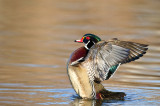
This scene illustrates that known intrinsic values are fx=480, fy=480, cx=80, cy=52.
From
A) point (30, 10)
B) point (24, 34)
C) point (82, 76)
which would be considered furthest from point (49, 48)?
point (30, 10)

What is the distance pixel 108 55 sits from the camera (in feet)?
25.0

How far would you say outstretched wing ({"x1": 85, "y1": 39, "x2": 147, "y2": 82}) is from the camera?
7578 millimetres

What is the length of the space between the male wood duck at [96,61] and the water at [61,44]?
0.83ft

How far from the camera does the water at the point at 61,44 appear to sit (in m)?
8.45

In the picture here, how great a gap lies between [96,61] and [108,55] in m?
0.24

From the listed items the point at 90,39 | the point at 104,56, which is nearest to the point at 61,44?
the point at 90,39

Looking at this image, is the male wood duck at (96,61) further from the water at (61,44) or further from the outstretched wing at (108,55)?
the water at (61,44)

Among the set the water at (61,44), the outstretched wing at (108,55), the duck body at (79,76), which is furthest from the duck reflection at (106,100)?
the outstretched wing at (108,55)

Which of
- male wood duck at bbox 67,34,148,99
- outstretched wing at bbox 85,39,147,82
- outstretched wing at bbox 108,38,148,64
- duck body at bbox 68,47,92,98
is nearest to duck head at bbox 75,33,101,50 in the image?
male wood duck at bbox 67,34,148,99

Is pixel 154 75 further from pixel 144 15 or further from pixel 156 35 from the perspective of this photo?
pixel 144 15

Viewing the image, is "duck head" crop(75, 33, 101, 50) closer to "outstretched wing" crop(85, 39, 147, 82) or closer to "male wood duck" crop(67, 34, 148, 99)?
"male wood duck" crop(67, 34, 148, 99)

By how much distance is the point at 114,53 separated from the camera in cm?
759

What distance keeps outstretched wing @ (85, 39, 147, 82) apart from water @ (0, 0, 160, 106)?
58cm

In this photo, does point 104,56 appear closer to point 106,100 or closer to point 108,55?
point 108,55
